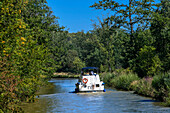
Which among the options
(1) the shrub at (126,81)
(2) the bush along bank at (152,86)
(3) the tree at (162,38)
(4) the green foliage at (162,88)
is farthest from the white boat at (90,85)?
(3) the tree at (162,38)

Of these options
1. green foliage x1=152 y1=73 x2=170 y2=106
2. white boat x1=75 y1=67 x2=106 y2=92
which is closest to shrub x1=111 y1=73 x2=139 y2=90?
white boat x1=75 y1=67 x2=106 y2=92

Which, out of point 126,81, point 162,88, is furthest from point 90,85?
point 162,88

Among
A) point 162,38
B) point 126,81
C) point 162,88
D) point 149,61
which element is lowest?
point 162,88

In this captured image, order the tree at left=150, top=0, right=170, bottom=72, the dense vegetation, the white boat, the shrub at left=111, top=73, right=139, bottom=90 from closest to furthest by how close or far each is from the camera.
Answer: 1. the dense vegetation
2. the white boat
3. the shrub at left=111, top=73, right=139, bottom=90
4. the tree at left=150, top=0, right=170, bottom=72

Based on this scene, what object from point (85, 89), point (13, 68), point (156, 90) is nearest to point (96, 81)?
point (85, 89)

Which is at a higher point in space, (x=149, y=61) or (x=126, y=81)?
(x=149, y=61)

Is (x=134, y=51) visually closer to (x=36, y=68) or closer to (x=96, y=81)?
(x=96, y=81)

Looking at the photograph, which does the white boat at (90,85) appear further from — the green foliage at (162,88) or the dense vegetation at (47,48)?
Answer: the green foliage at (162,88)

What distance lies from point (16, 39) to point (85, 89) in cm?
1609

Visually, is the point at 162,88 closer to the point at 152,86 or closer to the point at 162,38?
the point at 152,86

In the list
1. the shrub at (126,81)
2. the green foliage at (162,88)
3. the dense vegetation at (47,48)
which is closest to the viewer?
the dense vegetation at (47,48)

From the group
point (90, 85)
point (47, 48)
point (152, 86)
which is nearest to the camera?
point (152, 86)

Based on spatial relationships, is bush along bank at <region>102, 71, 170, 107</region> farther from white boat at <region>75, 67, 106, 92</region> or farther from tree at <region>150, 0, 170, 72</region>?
tree at <region>150, 0, 170, 72</region>

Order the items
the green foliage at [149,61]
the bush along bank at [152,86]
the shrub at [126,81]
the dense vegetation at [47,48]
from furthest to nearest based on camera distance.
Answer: the green foliage at [149,61] < the shrub at [126,81] < the bush along bank at [152,86] < the dense vegetation at [47,48]
